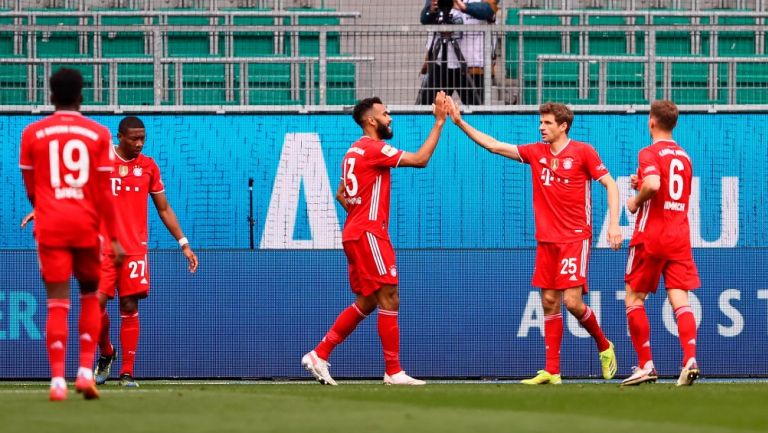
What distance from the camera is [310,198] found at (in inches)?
637

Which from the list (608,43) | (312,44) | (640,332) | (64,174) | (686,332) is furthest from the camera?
(312,44)

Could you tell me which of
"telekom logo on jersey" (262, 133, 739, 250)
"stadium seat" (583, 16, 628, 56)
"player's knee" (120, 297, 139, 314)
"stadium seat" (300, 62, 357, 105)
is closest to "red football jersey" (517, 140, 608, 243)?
"player's knee" (120, 297, 139, 314)

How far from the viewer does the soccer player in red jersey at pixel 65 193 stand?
841 cm

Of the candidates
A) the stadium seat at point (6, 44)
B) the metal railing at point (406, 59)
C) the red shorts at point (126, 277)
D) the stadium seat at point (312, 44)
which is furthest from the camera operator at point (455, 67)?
the red shorts at point (126, 277)

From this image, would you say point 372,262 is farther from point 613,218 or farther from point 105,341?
point 105,341

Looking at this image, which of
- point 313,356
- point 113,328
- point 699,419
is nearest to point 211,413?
point 699,419

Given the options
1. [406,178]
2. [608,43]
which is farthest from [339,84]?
[608,43]

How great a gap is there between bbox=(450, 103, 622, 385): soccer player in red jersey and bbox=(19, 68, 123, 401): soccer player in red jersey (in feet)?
11.9

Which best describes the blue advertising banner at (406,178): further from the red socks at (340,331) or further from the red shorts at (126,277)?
the red socks at (340,331)

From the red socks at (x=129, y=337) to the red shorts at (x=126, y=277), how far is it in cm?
22

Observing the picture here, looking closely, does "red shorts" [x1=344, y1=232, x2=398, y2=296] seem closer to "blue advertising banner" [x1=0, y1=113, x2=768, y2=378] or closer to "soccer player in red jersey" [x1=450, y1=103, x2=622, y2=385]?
"soccer player in red jersey" [x1=450, y1=103, x2=622, y2=385]

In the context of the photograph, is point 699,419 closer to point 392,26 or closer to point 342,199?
point 342,199

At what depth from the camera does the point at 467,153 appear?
16219mm

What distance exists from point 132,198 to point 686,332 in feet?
15.1
